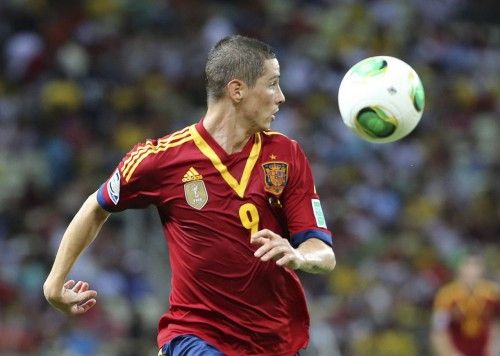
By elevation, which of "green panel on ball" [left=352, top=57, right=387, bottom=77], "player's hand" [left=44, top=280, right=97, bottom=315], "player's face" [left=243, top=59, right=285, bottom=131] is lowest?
"player's hand" [left=44, top=280, right=97, bottom=315]

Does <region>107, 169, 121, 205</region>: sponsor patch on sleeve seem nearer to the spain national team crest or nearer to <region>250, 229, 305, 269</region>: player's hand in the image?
the spain national team crest

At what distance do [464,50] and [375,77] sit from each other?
11054 millimetres

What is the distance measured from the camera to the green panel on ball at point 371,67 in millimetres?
5758

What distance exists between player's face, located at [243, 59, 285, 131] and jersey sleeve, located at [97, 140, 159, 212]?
51cm

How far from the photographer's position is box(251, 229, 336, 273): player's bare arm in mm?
4559

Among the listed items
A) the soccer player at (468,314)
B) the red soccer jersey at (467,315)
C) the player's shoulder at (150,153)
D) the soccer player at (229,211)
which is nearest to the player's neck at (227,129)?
the soccer player at (229,211)

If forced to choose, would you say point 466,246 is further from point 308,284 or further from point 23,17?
point 23,17

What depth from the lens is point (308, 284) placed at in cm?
1212

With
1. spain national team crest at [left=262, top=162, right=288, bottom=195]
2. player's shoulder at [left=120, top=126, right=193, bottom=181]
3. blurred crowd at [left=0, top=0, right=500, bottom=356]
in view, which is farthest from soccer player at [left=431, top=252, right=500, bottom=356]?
player's shoulder at [left=120, top=126, right=193, bottom=181]

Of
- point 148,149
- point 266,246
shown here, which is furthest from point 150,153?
point 266,246

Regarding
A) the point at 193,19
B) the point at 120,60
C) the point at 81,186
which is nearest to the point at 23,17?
the point at 120,60

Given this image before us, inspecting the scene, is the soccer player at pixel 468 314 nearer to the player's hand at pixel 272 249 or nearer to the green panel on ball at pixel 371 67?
the green panel on ball at pixel 371 67

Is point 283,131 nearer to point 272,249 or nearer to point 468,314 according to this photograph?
point 468,314

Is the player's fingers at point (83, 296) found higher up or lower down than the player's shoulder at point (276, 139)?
lower down
